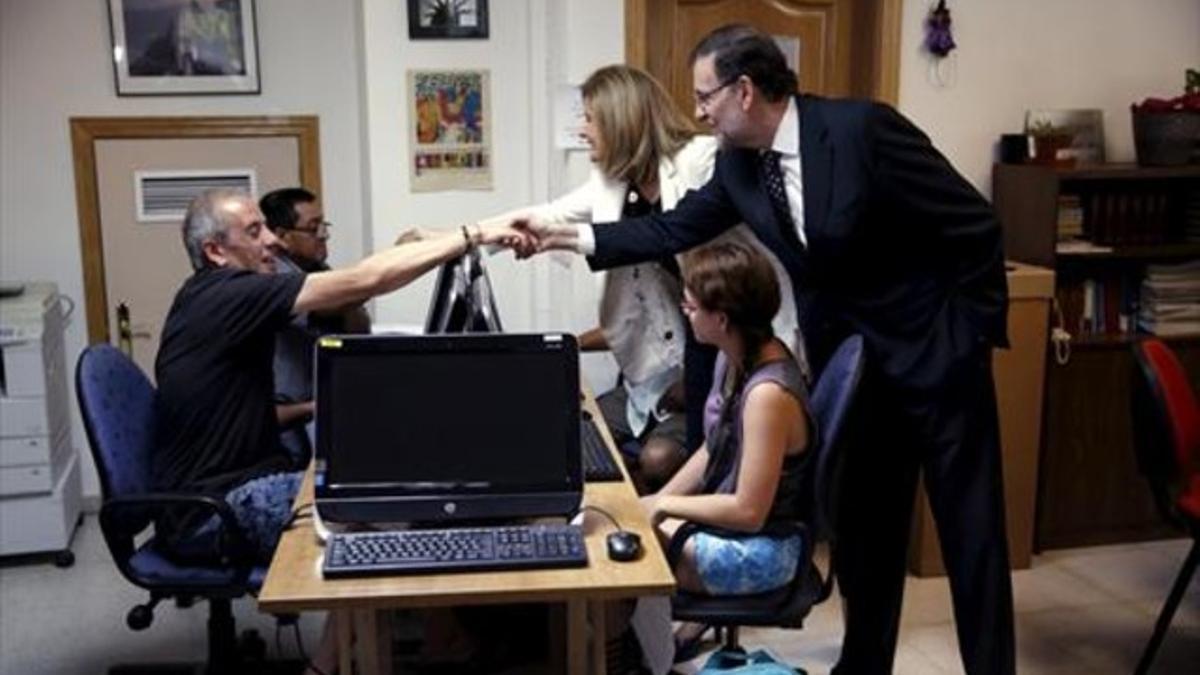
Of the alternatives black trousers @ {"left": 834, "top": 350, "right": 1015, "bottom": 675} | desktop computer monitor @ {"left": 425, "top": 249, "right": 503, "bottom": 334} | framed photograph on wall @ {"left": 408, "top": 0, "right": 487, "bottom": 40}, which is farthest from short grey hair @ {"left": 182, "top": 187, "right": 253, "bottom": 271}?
black trousers @ {"left": 834, "top": 350, "right": 1015, "bottom": 675}

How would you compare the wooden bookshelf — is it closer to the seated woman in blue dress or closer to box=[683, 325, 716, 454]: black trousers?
box=[683, 325, 716, 454]: black trousers

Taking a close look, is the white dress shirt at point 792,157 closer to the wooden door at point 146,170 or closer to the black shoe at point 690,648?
the black shoe at point 690,648

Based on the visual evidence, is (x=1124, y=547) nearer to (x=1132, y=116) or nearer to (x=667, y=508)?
(x=1132, y=116)

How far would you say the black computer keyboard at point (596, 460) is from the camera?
238cm

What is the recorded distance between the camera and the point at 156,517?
2.57 meters

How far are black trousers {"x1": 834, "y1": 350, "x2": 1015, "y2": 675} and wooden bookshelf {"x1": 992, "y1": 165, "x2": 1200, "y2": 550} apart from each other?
1453 mm

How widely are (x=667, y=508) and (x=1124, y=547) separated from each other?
2.46 metres

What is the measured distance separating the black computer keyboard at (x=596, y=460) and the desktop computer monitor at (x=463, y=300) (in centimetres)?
32

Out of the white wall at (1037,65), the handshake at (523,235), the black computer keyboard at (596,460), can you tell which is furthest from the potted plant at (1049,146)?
the black computer keyboard at (596,460)

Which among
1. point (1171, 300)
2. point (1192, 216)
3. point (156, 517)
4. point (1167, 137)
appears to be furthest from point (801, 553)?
point (1192, 216)

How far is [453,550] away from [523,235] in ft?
3.70

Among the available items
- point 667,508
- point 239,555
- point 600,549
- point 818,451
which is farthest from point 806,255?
point 239,555

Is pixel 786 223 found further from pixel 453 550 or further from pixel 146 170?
pixel 146 170

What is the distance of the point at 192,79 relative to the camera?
167 inches
